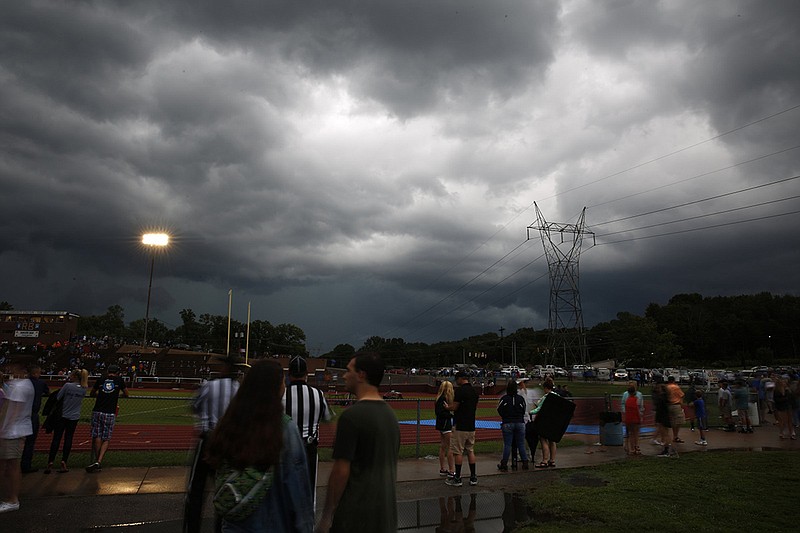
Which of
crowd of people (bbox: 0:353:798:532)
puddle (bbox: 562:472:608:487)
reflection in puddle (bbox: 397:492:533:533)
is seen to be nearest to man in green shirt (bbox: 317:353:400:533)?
crowd of people (bbox: 0:353:798:532)

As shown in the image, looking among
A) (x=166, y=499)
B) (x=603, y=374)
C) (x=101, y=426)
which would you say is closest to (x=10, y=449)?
(x=166, y=499)

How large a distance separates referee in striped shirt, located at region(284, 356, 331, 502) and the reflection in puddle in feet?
6.88

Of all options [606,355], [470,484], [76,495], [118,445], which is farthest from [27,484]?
[606,355]

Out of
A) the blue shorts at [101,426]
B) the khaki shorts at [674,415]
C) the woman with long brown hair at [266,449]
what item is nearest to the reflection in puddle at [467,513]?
the woman with long brown hair at [266,449]

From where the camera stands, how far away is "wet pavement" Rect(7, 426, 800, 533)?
685cm

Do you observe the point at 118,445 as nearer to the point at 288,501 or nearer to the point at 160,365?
the point at 288,501

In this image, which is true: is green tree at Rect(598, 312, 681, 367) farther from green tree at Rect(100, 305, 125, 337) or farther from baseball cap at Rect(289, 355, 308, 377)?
green tree at Rect(100, 305, 125, 337)

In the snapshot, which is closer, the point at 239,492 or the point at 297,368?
the point at 239,492

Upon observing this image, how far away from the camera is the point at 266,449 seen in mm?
2928

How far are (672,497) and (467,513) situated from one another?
3.60 metres

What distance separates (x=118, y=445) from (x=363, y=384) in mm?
12511

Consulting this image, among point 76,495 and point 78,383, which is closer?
point 76,495

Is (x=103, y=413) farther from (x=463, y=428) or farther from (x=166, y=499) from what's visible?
(x=463, y=428)

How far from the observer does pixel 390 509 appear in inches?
134
